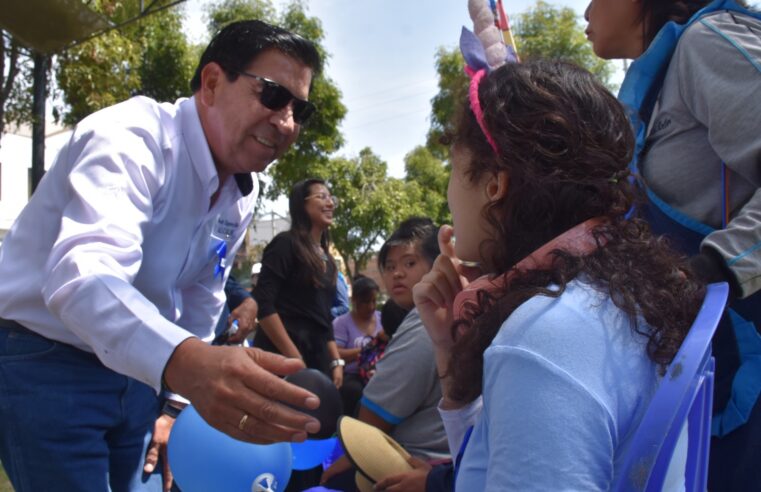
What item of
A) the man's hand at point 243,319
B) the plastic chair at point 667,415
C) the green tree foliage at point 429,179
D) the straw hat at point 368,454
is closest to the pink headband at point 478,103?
the plastic chair at point 667,415

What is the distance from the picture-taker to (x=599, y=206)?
129 centimetres

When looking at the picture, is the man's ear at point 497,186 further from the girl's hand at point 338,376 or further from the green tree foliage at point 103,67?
the green tree foliage at point 103,67

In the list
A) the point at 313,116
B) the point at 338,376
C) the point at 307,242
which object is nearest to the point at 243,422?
the point at 307,242

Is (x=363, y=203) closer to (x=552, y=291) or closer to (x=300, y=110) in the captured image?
(x=300, y=110)

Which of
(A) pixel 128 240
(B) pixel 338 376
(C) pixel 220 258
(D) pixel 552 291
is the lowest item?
(B) pixel 338 376

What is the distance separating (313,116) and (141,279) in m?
12.5

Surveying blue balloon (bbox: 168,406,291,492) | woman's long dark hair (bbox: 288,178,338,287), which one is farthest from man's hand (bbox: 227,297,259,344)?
woman's long dark hair (bbox: 288,178,338,287)

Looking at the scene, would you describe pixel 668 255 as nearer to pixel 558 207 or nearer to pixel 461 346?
pixel 558 207

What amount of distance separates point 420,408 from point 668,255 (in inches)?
67.1

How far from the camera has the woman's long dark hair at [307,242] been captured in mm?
4352

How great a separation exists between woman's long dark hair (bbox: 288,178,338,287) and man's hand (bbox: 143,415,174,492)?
6.47ft

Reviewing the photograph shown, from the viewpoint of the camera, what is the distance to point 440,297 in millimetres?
1612

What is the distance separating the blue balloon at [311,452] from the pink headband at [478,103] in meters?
2.10

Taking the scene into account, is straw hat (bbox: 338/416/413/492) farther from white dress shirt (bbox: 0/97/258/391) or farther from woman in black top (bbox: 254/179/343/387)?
woman in black top (bbox: 254/179/343/387)
